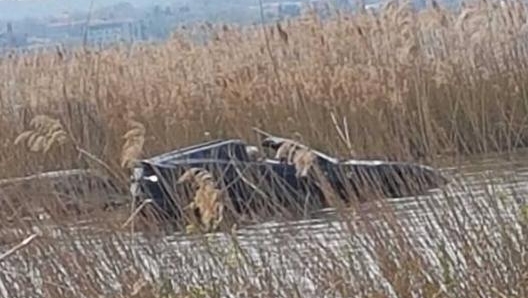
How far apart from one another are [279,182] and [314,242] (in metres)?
0.73

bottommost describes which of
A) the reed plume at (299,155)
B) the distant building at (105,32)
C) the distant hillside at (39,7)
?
the distant building at (105,32)

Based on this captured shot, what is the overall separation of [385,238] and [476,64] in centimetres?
522

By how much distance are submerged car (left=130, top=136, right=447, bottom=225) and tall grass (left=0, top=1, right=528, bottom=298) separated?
0.52ft

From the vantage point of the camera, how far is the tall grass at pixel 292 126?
5.60 m

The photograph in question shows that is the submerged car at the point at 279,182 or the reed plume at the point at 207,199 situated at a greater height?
the reed plume at the point at 207,199

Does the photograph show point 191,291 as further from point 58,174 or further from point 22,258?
point 58,174

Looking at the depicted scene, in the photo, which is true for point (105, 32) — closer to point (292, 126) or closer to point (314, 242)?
point (292, 126)

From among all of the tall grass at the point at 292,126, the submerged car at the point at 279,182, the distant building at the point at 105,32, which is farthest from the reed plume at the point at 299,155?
the distant building at the point at 105,32

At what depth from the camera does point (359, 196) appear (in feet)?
20.1

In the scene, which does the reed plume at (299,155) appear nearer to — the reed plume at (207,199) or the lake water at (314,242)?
the reed plume at (207,199)

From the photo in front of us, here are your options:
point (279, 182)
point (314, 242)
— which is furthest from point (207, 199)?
point (279, 182)

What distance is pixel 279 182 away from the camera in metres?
6.53

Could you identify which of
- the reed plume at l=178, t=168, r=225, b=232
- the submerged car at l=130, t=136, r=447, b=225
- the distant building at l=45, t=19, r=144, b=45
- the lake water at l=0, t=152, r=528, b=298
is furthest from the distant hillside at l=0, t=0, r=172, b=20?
the reed plume at l=178, t=168, r=225, b=232

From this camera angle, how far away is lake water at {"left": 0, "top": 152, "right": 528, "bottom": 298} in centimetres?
566
